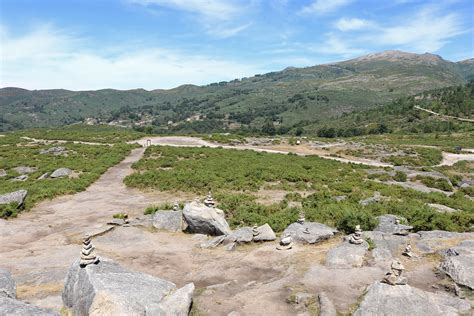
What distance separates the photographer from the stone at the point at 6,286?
1134 cm

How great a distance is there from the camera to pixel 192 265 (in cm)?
1617

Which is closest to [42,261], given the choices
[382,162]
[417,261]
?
[417,261]

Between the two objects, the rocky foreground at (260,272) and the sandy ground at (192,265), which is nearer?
the rocky foreground at (260,272)

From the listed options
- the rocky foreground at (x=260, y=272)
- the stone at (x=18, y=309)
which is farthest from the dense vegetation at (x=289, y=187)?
the stone at (x=18, y=309)

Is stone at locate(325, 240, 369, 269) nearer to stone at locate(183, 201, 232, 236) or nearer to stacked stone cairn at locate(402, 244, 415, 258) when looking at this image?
stacked stone cairn at locate(402, 244, 415, 258)

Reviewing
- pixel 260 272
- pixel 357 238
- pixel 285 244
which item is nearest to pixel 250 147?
pixel 285 244

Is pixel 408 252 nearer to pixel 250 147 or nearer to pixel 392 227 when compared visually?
→ pixel 392 227

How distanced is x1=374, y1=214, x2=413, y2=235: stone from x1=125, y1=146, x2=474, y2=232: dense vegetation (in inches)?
23.8

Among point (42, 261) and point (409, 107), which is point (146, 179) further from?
point (409, 107)

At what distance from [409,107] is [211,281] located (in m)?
140

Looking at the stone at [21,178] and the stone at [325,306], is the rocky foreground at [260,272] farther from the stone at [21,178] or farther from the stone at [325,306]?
the stone at [21,178]

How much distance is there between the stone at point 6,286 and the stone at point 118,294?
5.53 feet

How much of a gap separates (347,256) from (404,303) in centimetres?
473

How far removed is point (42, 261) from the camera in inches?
659
